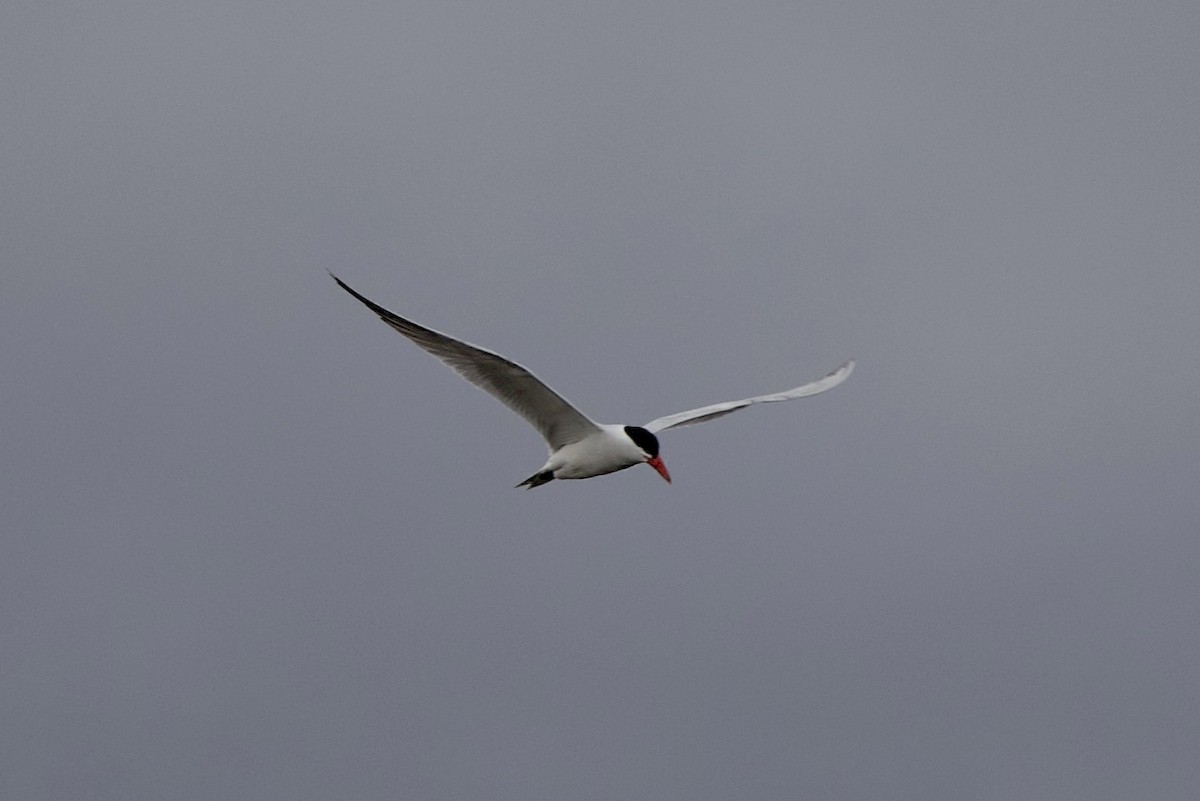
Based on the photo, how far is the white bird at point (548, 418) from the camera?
2159 cm

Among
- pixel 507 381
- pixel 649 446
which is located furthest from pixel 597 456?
pixel 507 381

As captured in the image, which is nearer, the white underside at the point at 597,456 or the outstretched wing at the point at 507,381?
the outstretched wing at the point at 507,381

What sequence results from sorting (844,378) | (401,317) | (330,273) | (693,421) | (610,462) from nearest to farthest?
1. (330,273)
2. (401,317)
3. (610,462)
4. (693,421)
5. (844,378)

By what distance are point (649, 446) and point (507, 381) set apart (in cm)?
205

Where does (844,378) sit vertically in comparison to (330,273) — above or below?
below

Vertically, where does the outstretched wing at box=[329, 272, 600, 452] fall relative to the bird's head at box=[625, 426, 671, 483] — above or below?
above

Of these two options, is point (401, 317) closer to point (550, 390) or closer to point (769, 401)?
point (550, 390)

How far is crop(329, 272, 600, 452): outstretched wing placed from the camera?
21.4 m

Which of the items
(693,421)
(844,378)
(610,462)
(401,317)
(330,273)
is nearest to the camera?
(330,273)

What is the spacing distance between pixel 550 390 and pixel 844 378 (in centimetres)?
963

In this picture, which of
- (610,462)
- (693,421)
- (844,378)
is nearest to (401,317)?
(610,462)

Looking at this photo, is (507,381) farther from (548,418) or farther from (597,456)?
(597,456)

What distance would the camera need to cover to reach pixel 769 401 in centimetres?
2792

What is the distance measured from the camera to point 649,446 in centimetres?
2323
